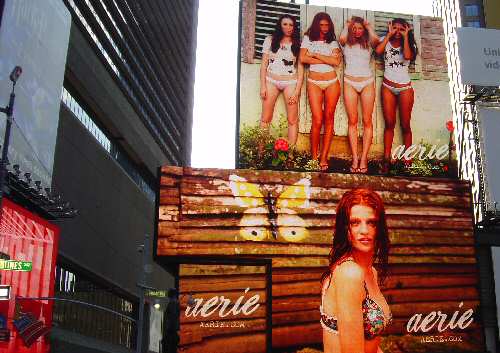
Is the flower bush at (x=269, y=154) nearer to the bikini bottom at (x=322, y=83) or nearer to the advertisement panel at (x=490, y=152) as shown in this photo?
the bikini bottom at (x=322, y=83)

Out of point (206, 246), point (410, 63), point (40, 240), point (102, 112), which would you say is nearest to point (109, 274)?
point (102, 112)

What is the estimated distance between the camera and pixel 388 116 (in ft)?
105

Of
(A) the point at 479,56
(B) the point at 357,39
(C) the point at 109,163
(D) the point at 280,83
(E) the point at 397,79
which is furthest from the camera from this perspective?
(C) the point at 109,163

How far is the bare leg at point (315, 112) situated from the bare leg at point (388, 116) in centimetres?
324

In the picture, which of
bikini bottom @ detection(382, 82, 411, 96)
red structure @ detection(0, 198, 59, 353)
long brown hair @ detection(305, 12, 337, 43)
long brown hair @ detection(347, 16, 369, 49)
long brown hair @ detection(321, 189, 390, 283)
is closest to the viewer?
red structure @ detection(0, 198, 59, 353)

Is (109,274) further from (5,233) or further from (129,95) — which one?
(5,233)

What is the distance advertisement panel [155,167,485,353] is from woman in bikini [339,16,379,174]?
2.45 meters

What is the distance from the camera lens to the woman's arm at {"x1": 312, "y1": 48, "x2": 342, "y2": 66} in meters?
32.1

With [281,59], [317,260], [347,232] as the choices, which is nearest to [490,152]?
[347,232]

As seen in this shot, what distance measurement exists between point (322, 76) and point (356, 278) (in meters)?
10.5

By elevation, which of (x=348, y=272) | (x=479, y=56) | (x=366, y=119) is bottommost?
(x=348, y=272)

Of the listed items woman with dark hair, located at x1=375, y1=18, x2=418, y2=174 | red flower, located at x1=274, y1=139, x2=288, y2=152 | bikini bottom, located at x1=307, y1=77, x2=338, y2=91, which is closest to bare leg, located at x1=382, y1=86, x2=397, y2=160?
woman with dark hair, located at x1=375, y1=18, x2=418, y2=174

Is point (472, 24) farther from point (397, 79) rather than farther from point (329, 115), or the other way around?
point (329, 115)

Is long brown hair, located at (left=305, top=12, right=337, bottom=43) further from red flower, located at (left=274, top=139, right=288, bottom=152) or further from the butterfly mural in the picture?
the butterfly mural
